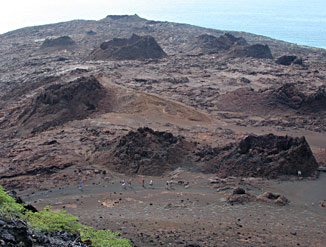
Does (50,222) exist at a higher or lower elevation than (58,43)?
lower

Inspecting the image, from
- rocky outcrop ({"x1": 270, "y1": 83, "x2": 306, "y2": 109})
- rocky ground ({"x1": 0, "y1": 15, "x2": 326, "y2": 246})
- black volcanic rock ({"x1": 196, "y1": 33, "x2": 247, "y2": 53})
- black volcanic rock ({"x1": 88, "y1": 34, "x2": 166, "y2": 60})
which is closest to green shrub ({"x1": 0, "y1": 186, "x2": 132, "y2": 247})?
rocky ground ({"x1": 0, "y1": 15, "x2": 326, "y2": 246})

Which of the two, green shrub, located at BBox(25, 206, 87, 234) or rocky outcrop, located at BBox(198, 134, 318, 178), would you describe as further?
rocky outcrop, located at BBox(198, 134, 318, 178)

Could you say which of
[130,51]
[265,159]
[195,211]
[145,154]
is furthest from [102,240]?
[130,51]

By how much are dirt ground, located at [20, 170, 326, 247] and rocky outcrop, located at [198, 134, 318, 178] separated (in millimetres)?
768

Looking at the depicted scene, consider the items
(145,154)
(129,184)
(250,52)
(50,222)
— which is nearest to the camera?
(50,222)

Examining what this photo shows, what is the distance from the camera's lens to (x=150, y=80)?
48.3 m

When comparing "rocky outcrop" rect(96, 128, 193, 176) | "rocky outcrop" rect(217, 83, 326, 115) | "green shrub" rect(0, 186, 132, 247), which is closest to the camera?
"green shrub" rect(0, 186, 132, 247)

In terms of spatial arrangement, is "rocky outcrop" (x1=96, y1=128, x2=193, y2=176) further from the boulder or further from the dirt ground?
the boulder

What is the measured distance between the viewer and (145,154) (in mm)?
24016

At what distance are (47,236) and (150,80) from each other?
128ft

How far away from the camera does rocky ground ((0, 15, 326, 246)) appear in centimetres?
1734

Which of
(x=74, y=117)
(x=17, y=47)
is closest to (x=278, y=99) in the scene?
(x=74, y=117)

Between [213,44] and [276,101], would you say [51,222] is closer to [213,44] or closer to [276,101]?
[276,101]

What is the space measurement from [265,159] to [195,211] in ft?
22.5
